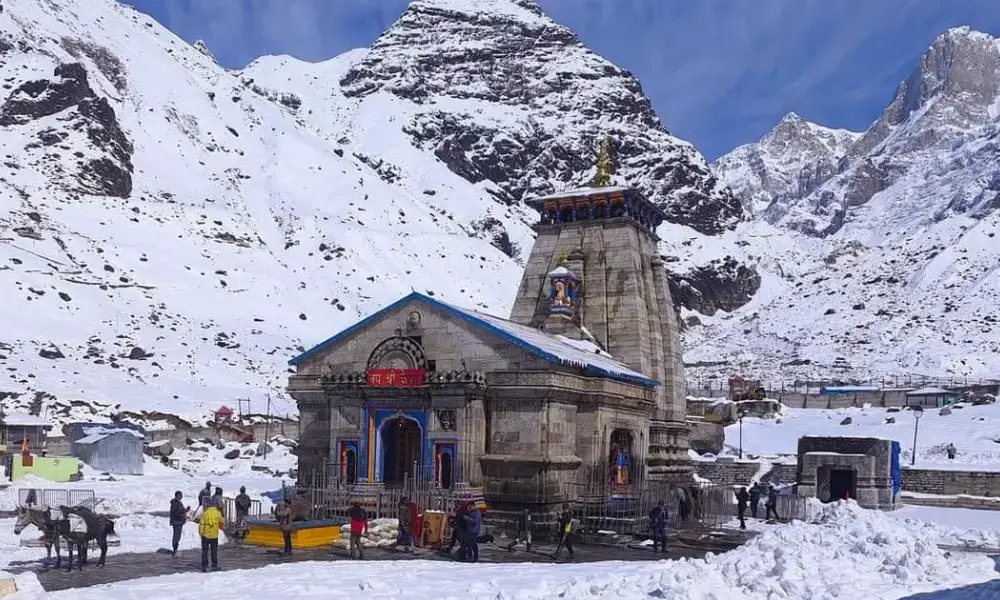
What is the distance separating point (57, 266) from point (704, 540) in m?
67.2

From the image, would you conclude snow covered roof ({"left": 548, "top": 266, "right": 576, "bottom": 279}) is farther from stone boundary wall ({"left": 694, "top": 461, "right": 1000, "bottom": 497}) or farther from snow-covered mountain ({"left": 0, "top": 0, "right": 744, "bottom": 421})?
snow-covered mountain ({"left": 0, "top": 0, "right": 744, "bottom": 421})

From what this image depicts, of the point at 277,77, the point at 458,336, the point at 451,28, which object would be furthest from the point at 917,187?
→ the point at 458,336

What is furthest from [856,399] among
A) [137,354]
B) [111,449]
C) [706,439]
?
[137,354]

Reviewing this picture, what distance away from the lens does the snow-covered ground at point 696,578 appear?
45.4 ft

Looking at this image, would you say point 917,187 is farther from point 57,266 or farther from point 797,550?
point 797,550

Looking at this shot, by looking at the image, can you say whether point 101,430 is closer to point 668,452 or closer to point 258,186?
point 668,452

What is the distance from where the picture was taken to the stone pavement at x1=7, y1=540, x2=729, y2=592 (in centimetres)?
1653

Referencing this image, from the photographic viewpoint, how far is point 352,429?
27469 mm

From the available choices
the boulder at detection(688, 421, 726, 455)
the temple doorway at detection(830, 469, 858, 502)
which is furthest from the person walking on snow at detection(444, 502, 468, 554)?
the boulder at detection(688, 421, 726, 455)

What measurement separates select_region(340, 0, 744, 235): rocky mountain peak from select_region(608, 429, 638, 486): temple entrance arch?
124m

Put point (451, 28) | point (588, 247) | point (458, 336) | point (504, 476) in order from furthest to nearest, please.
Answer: point (451, 28)
point (588, 247)
point (458, 336)
point (504, 476)

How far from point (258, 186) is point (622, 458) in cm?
9233

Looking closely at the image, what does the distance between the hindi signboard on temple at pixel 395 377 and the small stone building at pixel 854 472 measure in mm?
15494

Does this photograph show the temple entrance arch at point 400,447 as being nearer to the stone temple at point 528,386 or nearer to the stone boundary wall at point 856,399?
the stone temple at point 528,386
